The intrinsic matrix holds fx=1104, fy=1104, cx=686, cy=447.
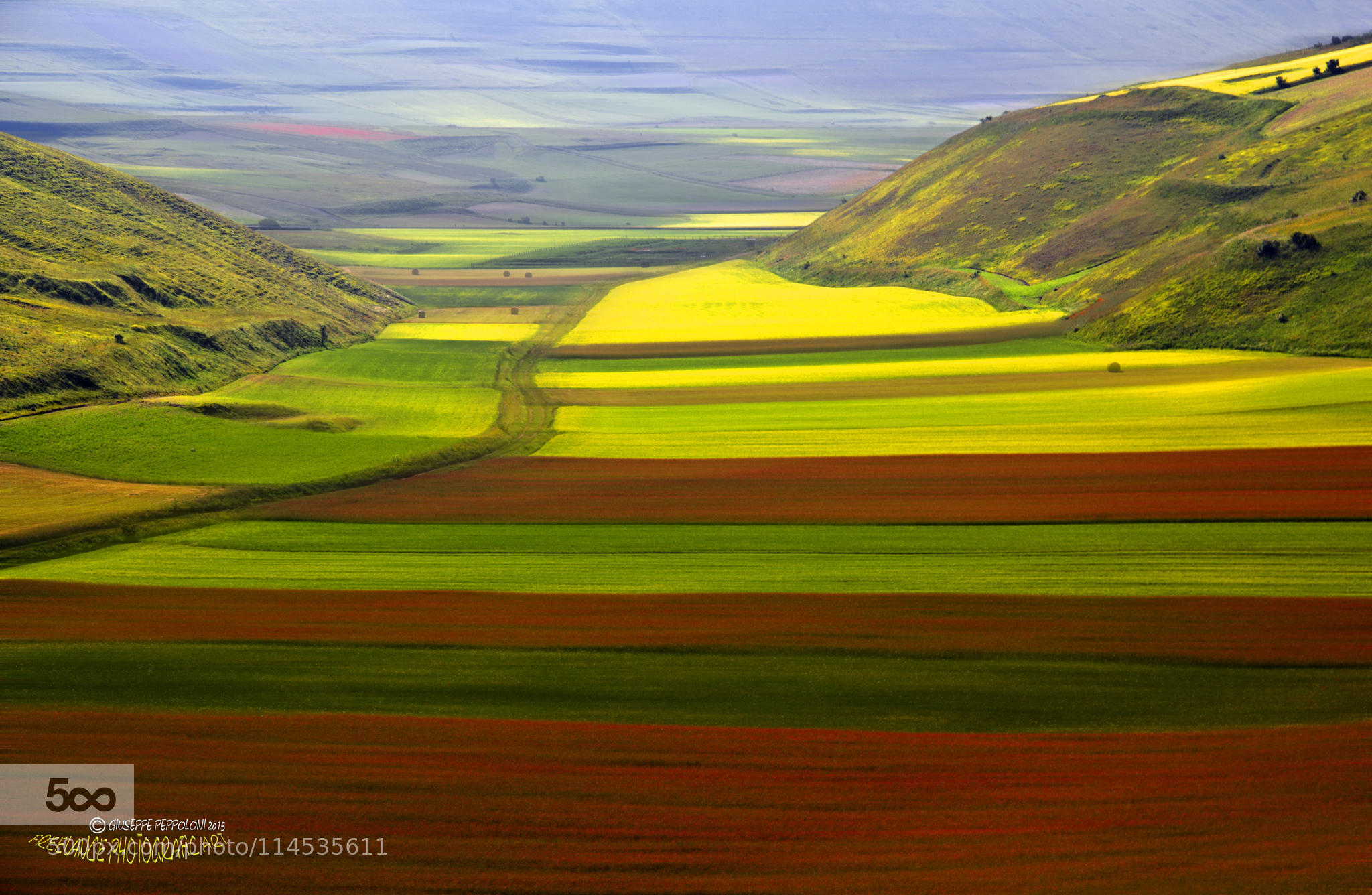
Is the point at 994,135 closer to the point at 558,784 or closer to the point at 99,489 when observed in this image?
the point at 99,489

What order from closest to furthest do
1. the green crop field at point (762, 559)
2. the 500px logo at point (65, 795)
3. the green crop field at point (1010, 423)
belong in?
the 500px logo at point (65, 795)
the green crop field at point (762, 559)
the green crop field at point (1010, 423)

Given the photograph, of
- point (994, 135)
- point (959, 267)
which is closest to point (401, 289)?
point (959, 267)

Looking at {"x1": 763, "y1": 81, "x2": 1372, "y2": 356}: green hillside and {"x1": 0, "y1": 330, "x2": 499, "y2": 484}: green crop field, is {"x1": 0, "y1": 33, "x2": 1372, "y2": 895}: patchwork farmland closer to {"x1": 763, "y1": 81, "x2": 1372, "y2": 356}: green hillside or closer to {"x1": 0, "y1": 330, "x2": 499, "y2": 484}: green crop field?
{"x1": 0, "y1": 330, "x2": 499, "y2": 484}: green crop field

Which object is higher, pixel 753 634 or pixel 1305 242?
pixel 1305 242

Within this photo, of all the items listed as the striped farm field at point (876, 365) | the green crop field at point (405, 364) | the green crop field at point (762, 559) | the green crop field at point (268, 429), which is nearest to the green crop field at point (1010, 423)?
the striped farm field at point (876, 365)

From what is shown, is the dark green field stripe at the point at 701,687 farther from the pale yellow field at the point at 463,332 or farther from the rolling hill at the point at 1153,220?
the pale yellow field at the point at 463,332

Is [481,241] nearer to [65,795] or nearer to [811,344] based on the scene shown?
[811,344]

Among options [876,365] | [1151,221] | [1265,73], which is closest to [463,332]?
[876,365]

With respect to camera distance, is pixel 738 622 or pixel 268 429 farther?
pixel 268 429
